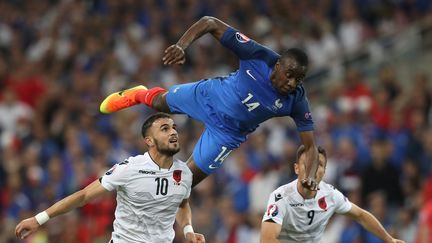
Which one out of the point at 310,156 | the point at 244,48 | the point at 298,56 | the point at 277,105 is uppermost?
the point at 244,48

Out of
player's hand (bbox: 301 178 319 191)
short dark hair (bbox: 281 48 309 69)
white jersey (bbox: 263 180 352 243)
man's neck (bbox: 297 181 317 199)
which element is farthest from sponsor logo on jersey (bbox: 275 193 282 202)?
short dark hair (bbox: 281 48 309 69)

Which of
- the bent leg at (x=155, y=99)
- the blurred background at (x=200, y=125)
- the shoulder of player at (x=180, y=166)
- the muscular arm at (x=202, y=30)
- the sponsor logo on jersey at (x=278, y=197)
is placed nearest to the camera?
the muscular arm at (x=202, y=30)

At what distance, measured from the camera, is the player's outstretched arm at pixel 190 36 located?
350 inches

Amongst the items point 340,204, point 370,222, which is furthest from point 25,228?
point 370,222

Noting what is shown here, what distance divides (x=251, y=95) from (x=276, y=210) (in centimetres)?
99

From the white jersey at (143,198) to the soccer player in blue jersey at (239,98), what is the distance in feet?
1.81

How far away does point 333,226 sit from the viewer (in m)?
14.2

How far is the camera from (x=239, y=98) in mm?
9812

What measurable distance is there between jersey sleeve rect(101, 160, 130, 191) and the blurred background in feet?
14.2

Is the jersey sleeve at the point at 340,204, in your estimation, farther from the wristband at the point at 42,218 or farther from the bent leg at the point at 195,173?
the wristband at the point at 42,218

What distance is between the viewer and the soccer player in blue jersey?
30.9 feet

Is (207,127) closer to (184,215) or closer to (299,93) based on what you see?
(184,215)

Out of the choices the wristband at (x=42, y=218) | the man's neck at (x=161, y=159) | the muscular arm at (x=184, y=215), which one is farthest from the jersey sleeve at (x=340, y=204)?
the wristband at (x=42, y=218)

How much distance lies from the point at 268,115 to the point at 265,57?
0.50m
